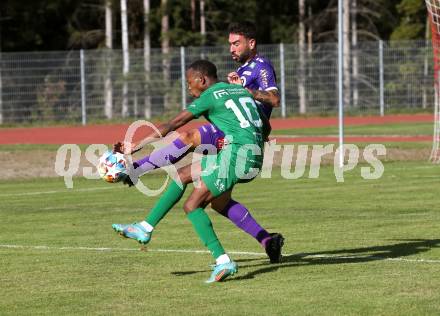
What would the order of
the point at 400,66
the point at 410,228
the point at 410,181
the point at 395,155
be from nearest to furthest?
the point at 410,228 < the point at 410,181 < the point at 395,155 < the point at 400,66

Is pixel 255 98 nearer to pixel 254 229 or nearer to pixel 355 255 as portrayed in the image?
pixel 254 229

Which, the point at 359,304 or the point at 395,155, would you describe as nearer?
the point at 359,304

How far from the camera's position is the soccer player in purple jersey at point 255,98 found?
35.2 feet

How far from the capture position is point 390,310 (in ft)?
→ 26.8

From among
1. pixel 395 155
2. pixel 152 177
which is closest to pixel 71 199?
pixel 152 177

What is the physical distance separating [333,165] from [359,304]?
1589 centimetres

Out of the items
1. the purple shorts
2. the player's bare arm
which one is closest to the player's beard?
the player's bare arm

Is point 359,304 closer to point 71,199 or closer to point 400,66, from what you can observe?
point 71,199

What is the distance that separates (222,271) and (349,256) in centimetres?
199

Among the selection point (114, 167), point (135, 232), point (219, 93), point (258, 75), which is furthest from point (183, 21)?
point (219, 93)

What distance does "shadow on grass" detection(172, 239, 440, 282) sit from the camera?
34.7 ft

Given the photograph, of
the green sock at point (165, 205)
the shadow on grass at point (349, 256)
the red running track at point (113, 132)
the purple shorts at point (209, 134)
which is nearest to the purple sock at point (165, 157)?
the purple shorts at point (209, 134)

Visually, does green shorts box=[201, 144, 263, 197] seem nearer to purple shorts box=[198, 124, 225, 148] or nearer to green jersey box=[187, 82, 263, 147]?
green jersey box=[187, 82, 263, 147]

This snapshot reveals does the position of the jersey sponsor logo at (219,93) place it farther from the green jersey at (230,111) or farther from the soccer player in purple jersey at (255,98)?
the soccer player in purple jersey at (255,98)
